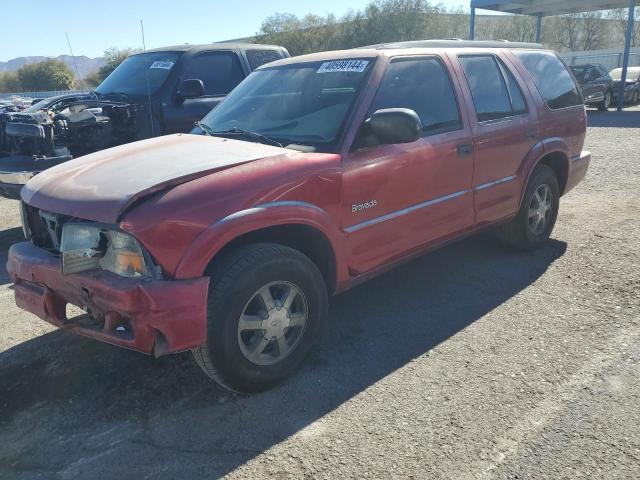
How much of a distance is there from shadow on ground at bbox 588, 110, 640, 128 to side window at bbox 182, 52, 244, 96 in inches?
478

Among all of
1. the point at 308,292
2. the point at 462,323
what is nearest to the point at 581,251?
the point at 462,323

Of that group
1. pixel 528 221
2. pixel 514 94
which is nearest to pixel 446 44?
pixel 514 94

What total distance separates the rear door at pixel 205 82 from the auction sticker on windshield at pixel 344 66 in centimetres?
313

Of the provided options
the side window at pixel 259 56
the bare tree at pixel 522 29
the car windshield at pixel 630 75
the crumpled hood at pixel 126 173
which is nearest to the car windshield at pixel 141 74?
the side window at pixel 259 56

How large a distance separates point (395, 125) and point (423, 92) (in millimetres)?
868

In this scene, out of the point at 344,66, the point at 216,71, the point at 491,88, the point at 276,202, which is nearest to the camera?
the point at 276,202

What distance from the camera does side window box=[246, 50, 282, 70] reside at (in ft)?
24.1

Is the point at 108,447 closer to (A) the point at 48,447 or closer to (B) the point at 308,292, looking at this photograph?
(A) the point at 48,447

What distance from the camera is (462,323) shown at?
378cm

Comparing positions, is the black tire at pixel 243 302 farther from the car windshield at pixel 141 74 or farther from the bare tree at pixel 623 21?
the bare tree at pixel 623 21

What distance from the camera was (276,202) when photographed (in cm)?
290

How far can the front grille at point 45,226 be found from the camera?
2.97 m

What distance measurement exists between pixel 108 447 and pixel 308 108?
235 centimetres

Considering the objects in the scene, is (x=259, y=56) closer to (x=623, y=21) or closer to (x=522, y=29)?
(x=522, y=29)
